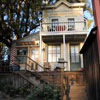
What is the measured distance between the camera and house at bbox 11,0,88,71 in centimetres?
1228

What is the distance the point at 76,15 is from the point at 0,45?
10.9 metres

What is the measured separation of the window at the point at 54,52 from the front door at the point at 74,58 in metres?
1.19

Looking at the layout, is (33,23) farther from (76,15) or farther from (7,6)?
(76,15)

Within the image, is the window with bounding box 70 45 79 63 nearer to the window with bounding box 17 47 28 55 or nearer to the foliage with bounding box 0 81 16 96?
the window with bounding box 17 47 28 55

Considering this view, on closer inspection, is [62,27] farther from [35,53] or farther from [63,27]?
[35,53]

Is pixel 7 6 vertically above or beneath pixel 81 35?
above

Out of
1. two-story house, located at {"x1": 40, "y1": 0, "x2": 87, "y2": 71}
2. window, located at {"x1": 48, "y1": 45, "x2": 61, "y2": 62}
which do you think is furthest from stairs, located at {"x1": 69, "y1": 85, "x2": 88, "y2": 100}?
window, located at {"x1": 48, "y1": 45, "x2": 61, "y2": 62}

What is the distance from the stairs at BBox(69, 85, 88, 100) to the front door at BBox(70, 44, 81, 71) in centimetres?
369

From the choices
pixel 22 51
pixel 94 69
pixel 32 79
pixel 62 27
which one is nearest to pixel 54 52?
pixel 62 27

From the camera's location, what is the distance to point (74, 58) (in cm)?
1279

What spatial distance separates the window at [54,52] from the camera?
12.8m

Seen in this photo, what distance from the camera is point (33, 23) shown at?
15688 millimetres

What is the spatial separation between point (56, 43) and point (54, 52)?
851mm

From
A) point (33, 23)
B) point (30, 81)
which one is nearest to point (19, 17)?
point (33, 23)
